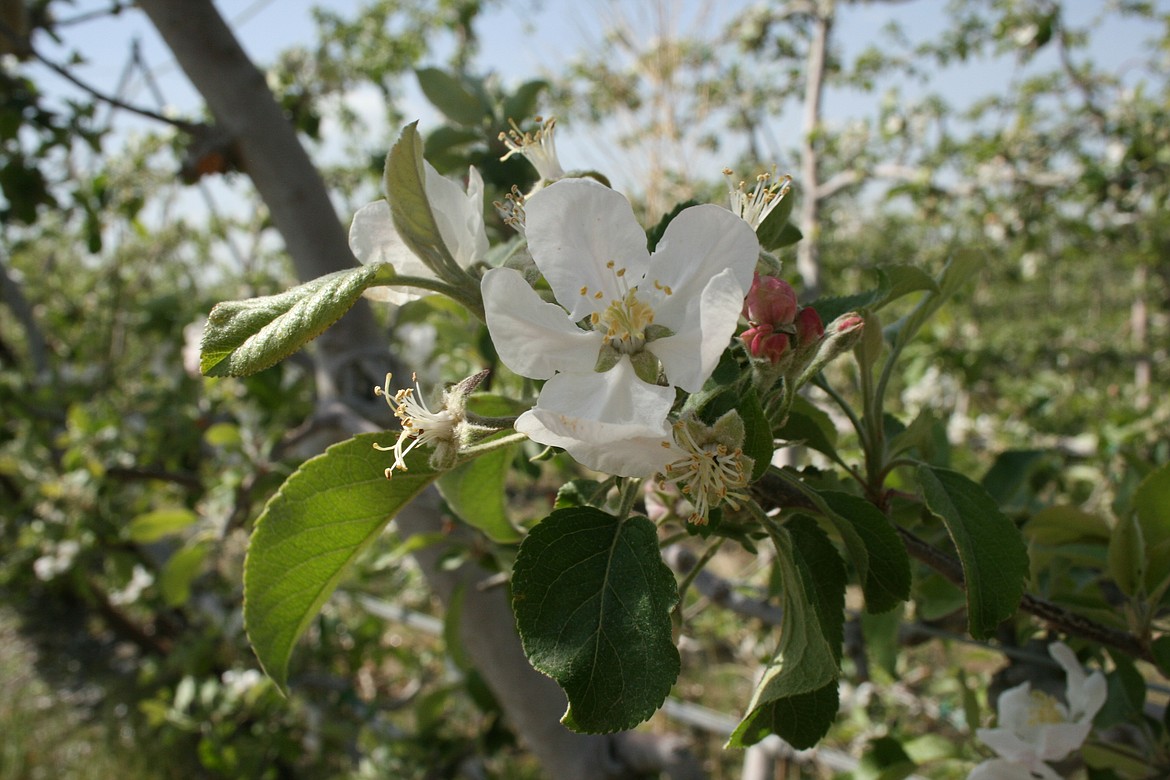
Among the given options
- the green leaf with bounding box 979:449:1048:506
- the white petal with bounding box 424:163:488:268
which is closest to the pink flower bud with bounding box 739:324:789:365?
the white petal with bounding box 424:163:488:268

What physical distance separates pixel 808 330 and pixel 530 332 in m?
0.21

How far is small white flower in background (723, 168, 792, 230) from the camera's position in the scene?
0.69m

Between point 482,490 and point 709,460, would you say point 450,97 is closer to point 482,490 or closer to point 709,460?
point 482,490

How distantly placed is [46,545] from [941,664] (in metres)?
4.27

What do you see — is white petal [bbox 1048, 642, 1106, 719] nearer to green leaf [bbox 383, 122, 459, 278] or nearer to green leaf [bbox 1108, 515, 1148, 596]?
green leaf [bbox 1108, 515, 1148, 596]

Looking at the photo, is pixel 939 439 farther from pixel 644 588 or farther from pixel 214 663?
pixel 214 663

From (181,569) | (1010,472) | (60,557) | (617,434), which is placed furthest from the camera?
(60,557)

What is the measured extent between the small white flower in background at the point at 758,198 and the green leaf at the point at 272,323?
0.32 m

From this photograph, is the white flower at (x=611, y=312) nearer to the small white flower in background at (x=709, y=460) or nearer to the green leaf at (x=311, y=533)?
the small white flower in background at (x=709, y=460)

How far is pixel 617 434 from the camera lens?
19.2 inches

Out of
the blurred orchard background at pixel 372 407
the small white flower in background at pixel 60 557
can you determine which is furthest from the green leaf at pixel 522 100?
the small white flower in background at pixel 60 557

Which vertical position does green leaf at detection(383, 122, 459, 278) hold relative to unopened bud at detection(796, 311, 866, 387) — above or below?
above

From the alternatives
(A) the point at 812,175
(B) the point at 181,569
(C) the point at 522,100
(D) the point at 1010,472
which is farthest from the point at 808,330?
(A) the point at 812,175

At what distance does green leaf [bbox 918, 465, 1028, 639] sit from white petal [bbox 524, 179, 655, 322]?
33cm
